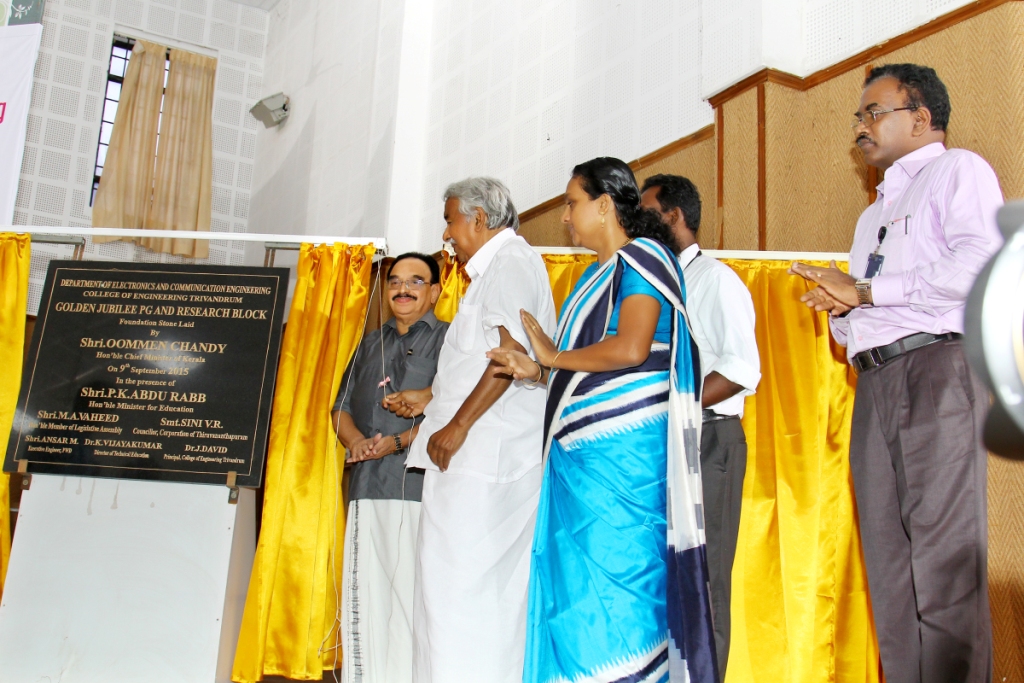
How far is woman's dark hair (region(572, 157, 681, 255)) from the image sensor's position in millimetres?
2271

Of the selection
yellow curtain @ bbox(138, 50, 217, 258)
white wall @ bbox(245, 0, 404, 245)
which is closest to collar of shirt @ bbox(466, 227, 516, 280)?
white wall @ bbox(245, 0, 404, 245)

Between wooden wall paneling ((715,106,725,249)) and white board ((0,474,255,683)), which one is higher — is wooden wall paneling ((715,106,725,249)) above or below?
above

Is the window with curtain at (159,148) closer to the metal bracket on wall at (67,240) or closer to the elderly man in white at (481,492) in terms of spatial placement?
the metal bracket on wall at (67,240)

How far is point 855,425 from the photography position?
213 cm

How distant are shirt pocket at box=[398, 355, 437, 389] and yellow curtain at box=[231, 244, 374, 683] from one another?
678mm

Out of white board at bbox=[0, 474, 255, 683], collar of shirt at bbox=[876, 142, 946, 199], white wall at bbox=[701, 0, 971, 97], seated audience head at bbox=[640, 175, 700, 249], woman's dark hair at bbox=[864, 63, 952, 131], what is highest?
white wall at bbox=[701, 0, 971, 97]

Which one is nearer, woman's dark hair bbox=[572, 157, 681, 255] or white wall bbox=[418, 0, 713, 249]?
woman's dark hair bbox=[572, 157, 681, 255]

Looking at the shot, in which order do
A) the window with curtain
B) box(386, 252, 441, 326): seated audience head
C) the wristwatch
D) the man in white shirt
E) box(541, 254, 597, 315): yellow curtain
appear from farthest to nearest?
the window with curtain → box(541, 254, 597, 315): yellow curtain → box(386, 252, 441, 326): seated audience head → the man in white shirt → the wristwatch

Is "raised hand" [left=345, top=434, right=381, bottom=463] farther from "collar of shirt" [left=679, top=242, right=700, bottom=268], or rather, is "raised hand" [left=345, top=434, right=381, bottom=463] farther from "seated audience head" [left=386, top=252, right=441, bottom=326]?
"collar of shirt" [left=679, top=242, right=700, bottom=268]

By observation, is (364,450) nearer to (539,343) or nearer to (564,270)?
(539,343)

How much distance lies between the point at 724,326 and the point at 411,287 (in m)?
1.28

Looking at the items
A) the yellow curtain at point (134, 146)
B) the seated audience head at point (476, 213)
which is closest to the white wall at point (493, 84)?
the yellow curtain at point (134, 146)

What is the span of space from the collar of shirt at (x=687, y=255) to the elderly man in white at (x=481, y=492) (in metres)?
0.51

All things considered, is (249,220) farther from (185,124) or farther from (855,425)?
(855,425)
